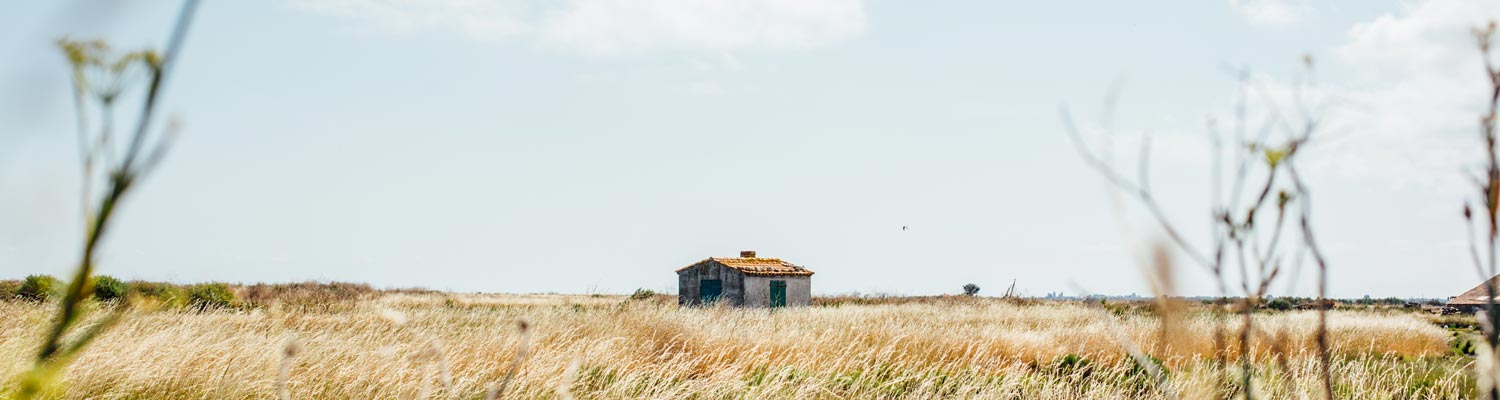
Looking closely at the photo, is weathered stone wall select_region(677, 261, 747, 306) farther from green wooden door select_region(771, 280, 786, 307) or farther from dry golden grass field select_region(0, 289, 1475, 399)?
dry golden grass field select_region(0, 289, 1475, 399)

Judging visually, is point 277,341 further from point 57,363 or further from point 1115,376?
point 57,363

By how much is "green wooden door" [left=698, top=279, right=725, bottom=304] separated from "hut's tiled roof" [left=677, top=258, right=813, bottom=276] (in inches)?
23.1

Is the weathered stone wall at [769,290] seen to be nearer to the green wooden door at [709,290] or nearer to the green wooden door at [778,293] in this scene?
the green wooden door at [778,293]

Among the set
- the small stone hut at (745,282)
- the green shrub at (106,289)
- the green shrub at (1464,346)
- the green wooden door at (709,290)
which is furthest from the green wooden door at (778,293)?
the green shrub at (106,289)

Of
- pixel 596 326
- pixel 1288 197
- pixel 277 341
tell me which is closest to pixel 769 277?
pixel 596 326

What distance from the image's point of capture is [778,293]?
25.7m

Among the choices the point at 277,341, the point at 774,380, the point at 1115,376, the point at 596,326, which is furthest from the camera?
the point at 596,326

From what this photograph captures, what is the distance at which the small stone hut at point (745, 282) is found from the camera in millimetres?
24844

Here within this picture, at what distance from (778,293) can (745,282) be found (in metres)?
1.41

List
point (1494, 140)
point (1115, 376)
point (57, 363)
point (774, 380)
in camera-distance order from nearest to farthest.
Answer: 1. point (57, 363)
2. point (1494, 140)
3. point (774, 380)
4. point (1115, 376)

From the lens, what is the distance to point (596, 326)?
452 inches

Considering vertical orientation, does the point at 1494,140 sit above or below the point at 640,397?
above

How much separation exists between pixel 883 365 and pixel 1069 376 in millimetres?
1732

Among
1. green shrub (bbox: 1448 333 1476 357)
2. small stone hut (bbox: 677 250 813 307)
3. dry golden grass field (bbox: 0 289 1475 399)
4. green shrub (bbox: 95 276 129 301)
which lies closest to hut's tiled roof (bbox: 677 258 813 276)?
small stone hut (bbox: 677 250 813 307)
